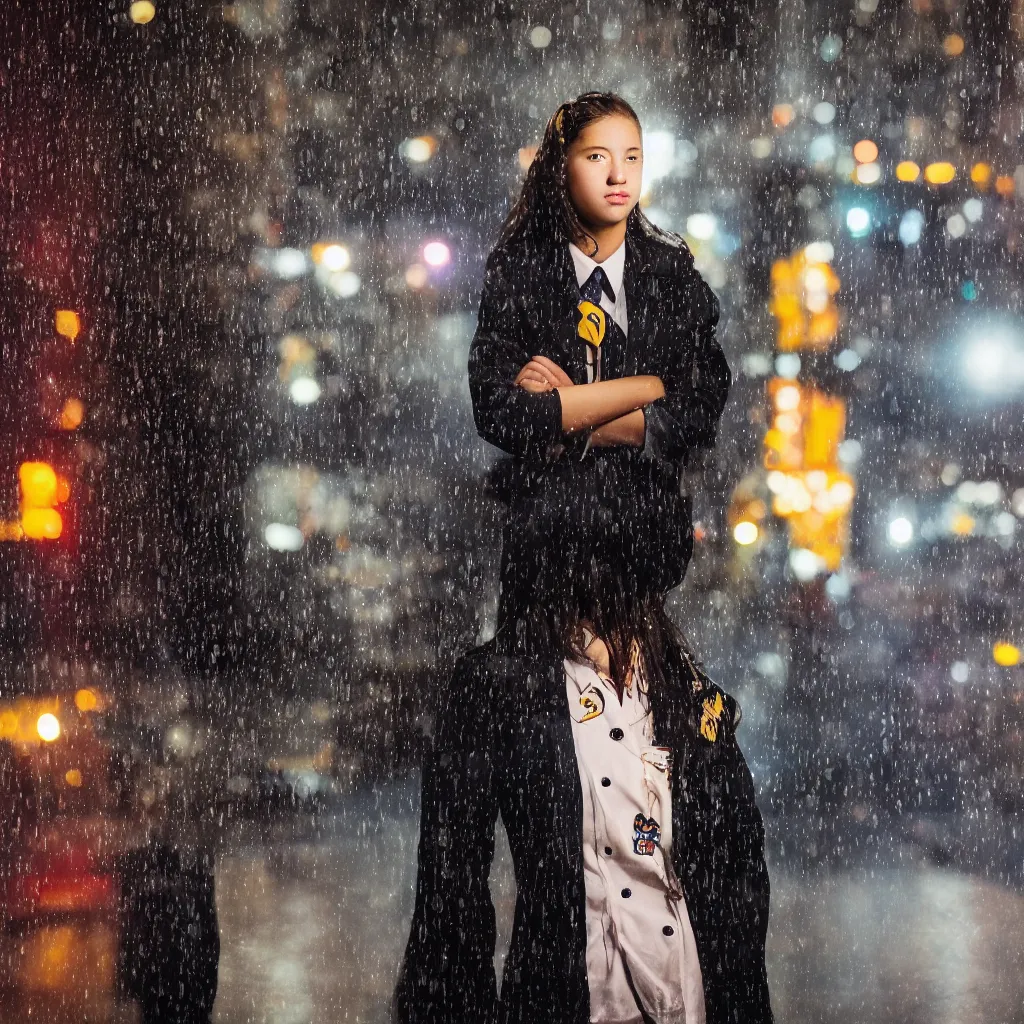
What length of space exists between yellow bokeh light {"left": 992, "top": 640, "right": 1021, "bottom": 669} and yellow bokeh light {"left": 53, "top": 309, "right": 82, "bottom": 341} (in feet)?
6.64

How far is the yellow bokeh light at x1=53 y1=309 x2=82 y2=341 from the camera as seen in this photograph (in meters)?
2.29

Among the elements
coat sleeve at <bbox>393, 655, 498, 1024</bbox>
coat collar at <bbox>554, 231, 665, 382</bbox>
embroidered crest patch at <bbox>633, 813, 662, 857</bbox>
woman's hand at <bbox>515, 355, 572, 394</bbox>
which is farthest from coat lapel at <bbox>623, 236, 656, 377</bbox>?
embroidered crest patch at <bbox>633, 813, 662, 857</bbox>

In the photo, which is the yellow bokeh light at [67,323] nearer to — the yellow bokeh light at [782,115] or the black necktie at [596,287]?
the black necktie at [596,287]

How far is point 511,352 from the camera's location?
1689 millimetres

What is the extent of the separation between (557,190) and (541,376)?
1.00 ft

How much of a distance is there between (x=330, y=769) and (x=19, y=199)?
138 centimetres

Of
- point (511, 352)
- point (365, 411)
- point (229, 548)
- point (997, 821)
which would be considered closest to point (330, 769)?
point (229, 548)

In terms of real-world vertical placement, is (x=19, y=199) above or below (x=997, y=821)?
above

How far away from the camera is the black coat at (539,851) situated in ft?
5.05

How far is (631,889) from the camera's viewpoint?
1.55 m

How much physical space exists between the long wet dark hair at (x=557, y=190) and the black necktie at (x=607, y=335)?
0.05 meters

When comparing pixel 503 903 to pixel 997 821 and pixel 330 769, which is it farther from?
pixel 997 821

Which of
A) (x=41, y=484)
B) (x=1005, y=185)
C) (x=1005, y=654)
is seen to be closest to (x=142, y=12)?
(x=41, y=484)

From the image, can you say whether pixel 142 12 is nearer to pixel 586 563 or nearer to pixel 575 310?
pixel 575 310
